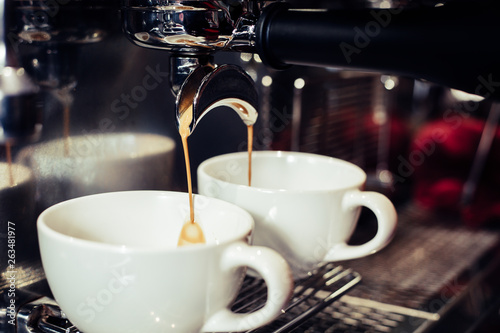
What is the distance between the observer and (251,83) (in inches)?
16.3

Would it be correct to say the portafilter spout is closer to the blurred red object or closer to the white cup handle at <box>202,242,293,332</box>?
the white cup handle at <box>202,242,293,332</box>

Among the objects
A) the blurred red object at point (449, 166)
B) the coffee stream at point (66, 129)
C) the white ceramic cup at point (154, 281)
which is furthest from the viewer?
the blurred red object at point (449, 166)

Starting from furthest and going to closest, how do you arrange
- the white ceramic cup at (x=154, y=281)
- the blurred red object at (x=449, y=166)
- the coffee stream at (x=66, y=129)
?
1. the blurred red object at (x=449, y=166)
2. the coffee stream at (x=66, y=129)
3. the white ceramic cup at (x=154, y=281)

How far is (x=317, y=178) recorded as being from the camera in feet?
1.68

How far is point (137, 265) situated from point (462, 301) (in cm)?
35

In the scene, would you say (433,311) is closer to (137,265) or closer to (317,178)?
(317,178)

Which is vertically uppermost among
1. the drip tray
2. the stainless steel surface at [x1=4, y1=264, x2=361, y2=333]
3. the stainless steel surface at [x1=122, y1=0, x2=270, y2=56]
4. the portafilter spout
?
the stainless steel surface at [x1=122, y1=0, x2=270, y2=56]

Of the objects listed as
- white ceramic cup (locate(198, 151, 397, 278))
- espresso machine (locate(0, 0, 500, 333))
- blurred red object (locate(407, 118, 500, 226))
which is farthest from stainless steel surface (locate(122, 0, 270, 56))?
blurred red object (locate(407, 118, 500, 226))

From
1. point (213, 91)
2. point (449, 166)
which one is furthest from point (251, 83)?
point (449, 166)

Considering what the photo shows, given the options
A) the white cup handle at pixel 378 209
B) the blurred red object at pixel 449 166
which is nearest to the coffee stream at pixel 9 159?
the white cup handle at pixel 378 209

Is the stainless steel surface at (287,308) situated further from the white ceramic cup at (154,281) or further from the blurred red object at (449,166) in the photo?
the blurred red object at (449,166)

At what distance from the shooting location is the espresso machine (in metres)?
0.30

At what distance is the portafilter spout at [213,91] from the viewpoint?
0.36 meters

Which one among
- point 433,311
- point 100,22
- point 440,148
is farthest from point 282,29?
point 440,148
